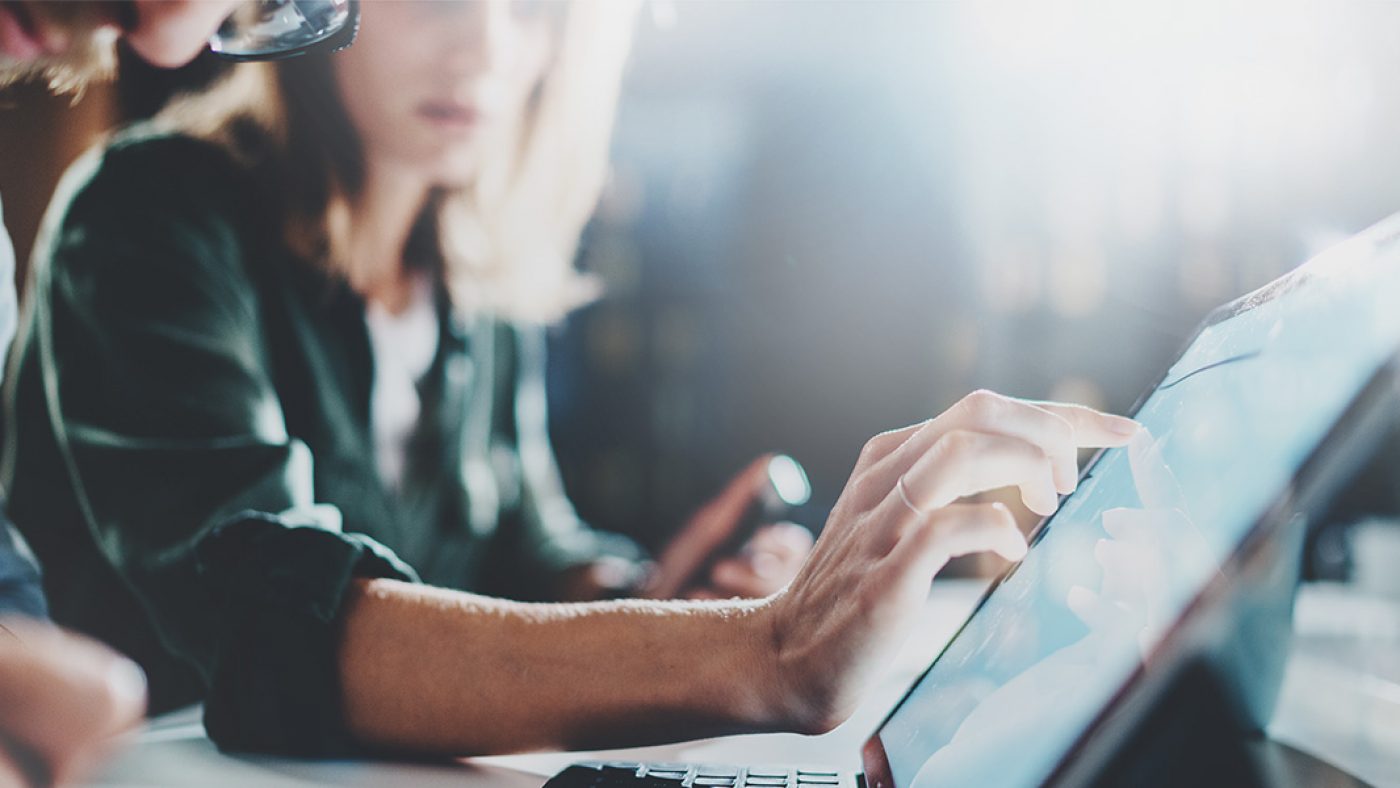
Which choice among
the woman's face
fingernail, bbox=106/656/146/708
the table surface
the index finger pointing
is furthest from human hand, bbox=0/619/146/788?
the woman's face

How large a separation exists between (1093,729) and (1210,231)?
2.38 metres

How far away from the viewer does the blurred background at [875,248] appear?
7.02ft

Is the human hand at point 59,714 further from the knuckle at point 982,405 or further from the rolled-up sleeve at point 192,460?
the knuckle at point 982,405

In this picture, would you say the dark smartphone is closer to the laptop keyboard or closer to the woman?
the woman

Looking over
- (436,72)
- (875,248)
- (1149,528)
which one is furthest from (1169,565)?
(875,248)

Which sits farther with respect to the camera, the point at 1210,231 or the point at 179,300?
the point at 1210,231

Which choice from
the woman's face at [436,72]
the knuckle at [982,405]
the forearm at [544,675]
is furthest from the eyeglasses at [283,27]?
the knuckle at [982,405]

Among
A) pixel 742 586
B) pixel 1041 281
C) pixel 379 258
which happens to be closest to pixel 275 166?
pixel 379 258

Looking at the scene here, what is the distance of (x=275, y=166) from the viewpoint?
0.80 m

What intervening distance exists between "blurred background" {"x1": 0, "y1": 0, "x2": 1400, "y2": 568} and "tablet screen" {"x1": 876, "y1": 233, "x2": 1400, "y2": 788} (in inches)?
56.4

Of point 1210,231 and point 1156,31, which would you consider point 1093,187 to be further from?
point 1156,31

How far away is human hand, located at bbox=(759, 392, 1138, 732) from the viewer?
413 mm

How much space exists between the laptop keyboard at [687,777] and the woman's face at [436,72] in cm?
56

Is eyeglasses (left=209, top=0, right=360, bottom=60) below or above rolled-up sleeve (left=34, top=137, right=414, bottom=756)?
above
